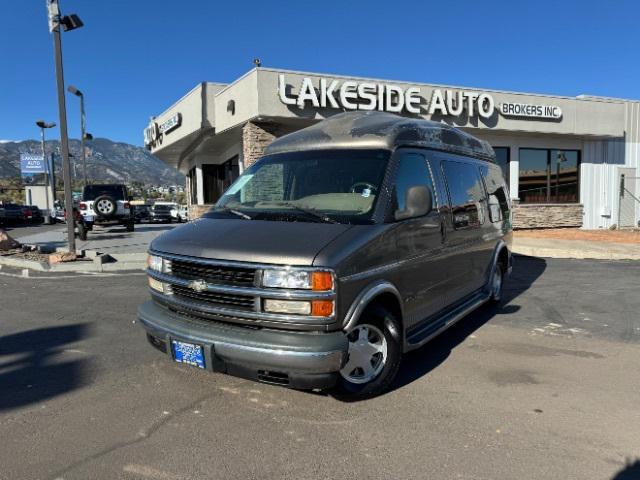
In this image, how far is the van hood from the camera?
3.30 meters

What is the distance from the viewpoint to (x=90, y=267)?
10.5 meters

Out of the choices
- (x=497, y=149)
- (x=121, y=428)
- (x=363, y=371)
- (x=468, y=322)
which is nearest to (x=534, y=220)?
(x=497, y=149)

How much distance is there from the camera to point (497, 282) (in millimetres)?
6895

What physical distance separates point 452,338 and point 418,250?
1.74m

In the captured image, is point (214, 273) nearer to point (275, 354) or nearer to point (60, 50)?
point (275, 354)

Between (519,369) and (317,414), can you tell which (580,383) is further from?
(317,414)

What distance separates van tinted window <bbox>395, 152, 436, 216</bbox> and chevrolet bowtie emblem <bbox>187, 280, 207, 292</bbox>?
→ 1.70 metres

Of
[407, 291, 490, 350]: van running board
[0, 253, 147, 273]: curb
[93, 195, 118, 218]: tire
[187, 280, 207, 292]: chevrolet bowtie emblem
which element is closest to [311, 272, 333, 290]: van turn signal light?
[187, 280, 207, 292]: chevrolet bowtie emblem

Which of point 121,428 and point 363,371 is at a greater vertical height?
point 363,371

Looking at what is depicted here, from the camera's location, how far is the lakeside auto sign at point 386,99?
13422 millimetres

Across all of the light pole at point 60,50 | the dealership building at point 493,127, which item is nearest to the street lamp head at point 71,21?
the light pole at point 60,50

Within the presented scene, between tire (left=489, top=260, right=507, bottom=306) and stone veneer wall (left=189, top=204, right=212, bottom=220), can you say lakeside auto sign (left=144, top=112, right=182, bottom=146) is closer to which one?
stone veneer wall (left=189, top=204, right=212, bottom=220)

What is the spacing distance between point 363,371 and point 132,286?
6003 mm

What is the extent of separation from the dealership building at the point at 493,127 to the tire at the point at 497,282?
8.21 m
